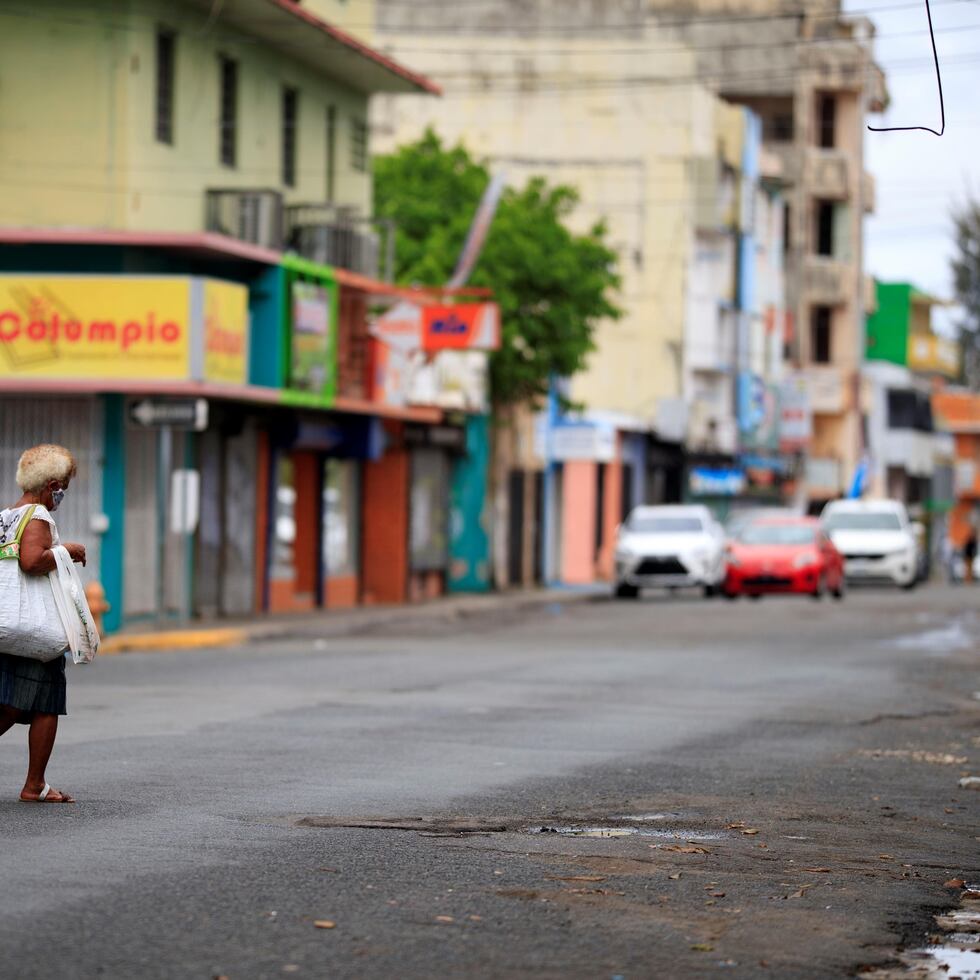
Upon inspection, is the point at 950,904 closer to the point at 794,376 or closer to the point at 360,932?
the point at 360,932

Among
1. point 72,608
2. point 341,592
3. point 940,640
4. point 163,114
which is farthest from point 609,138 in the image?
point 72,608

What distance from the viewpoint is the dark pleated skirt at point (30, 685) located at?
36.7 feet

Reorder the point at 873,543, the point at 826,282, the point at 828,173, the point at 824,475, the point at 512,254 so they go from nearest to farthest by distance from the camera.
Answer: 1. the point at 512,254
2. the point at 873,543
3. the point at 828,173
4. the point at 826,282
5. the point at 824,475

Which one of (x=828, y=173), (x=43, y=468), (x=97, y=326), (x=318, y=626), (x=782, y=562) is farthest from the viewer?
(x=828, y=173)

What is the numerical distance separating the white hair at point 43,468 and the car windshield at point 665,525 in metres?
36.8

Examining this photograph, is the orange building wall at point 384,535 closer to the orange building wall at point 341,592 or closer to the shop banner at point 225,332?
Result: the orange building wall at point 341,592

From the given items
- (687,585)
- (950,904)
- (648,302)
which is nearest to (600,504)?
(648,302)

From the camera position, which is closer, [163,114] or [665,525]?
[163,114]

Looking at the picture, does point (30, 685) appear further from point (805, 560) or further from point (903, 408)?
point (903, 408)

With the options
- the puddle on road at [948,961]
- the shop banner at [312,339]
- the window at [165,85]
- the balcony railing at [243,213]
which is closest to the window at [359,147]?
the shop banner at [312,339]

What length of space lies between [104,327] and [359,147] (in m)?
12.4

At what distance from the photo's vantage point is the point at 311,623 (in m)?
33.5

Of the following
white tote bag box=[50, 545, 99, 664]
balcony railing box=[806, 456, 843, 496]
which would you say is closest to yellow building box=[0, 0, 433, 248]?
white tote bag box=[50, 545, 99, 664]

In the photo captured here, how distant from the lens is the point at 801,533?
44531mm
